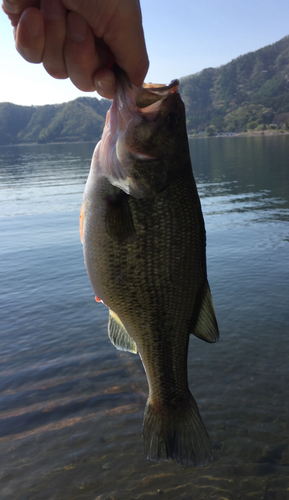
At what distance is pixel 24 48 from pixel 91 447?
20.2ft

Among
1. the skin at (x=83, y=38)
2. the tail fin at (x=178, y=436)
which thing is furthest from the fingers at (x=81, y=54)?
the tail fin at (x=178, y=436)

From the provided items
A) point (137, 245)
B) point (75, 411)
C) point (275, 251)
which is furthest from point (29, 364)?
point (275, 251)

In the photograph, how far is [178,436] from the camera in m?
3.00

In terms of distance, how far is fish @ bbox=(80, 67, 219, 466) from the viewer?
253cm

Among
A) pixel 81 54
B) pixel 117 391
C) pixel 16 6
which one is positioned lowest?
pixel 117 391

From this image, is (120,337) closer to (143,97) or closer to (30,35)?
(143,97)

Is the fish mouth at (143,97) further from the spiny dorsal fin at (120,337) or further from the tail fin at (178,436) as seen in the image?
the tail fin at (178,436)

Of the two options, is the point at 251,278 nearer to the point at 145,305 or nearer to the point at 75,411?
the point at 75,411

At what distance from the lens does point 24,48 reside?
198 centimetres

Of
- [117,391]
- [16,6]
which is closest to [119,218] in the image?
[16,6]

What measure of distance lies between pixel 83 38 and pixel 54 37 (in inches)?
6.2

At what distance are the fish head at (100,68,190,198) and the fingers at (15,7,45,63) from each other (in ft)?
1.90

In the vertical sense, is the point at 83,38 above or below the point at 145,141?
above

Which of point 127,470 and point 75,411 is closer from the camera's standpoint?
point 127,470
